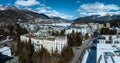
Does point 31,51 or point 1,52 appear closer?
point 31,51

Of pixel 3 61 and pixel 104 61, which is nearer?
pixel 104 61

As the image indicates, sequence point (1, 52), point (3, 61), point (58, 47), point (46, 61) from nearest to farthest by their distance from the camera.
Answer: point (46, 61), point (3, 61), point (1, 52), point (58, 47)

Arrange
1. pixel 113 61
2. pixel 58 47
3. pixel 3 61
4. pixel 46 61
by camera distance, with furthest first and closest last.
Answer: pixel 58 47 < pixel 3 61 < pixel 46 61 < pixel 113 61

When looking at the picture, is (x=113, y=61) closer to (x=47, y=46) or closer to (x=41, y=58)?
(x=41, y=58)

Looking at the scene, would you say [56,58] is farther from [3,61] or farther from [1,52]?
[1,52]

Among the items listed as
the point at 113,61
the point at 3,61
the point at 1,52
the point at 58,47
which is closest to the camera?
the point at 113,61

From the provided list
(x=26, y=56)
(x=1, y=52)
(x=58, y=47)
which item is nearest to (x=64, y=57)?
(x=26, y=56)

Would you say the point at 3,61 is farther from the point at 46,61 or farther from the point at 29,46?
the point at 46,61

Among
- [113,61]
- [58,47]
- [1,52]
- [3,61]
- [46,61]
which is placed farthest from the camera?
[58,47]

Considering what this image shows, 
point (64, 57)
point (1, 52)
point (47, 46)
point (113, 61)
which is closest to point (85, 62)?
point (64, 57)
